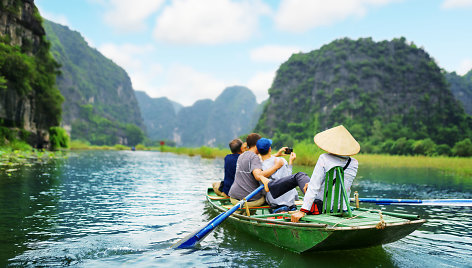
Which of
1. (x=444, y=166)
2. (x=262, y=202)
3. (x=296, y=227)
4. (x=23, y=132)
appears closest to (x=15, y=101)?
(x=23, y=132)

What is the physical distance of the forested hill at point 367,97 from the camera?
239 ft

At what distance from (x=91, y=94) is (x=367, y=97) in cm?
12686

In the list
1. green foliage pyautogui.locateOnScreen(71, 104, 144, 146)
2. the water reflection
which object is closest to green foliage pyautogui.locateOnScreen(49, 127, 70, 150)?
the water reflection

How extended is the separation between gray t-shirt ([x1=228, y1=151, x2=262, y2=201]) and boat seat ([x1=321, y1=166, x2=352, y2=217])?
1594mm

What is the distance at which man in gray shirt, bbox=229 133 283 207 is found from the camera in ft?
20.0

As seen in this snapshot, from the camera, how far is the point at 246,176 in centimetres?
658

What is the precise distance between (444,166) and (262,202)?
76.6 ft

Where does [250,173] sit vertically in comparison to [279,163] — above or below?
below

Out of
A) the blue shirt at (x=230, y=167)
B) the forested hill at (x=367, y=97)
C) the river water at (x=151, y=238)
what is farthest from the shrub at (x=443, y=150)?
the blue shirt at (x=230, y=167)

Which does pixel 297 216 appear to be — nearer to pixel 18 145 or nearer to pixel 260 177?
pixel 260 177

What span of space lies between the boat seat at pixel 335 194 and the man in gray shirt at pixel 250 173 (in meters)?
1.22

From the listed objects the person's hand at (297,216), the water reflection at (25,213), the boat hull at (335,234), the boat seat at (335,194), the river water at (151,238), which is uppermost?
the boat seat at (335,194)

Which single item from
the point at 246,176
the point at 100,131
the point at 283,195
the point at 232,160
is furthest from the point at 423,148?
the point at 100,131

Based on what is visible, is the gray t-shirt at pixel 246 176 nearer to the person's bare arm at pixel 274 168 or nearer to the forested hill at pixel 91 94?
the person's bare arm at pixel 274 168
